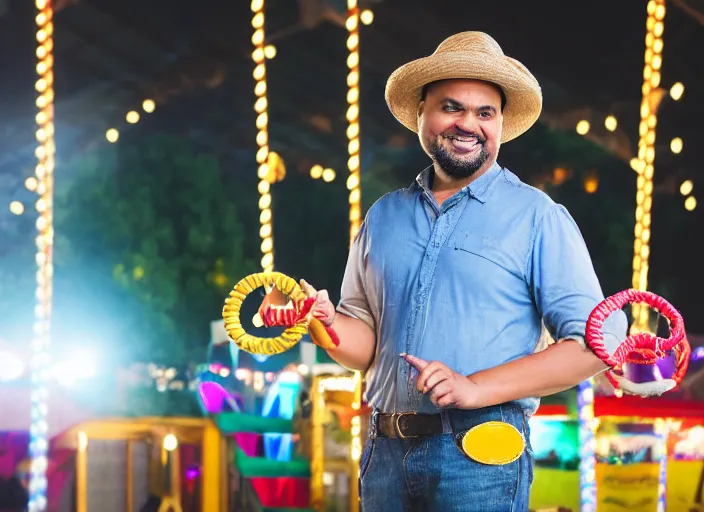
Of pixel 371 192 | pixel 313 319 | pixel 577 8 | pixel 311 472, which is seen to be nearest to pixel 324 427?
pixel 311 472

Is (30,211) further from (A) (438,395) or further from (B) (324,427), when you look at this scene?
(A) (438,395)

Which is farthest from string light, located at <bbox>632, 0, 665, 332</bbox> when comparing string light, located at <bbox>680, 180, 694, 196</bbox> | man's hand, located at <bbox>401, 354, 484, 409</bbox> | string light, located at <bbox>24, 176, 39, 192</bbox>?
man's hand, located at <bbox>401, 354, 484, 409</bbox>

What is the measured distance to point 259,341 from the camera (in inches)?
78.3

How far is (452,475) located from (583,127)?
2.97 metres

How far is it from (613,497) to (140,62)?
8.35ft

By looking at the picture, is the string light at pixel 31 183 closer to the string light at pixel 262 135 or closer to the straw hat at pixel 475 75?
the string light at pixel 262 135

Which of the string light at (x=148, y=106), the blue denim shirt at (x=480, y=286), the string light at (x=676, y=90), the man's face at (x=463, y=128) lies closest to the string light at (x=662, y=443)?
the string light at (x=676, y=90)

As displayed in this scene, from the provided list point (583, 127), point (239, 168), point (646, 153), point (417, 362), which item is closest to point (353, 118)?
point (239, 168)

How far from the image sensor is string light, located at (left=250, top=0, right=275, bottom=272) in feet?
14.7

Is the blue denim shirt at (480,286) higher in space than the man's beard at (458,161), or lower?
lower

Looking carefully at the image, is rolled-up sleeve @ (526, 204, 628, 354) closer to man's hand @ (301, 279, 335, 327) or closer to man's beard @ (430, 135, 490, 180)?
man's beard @ (430, 135, 490, 180)

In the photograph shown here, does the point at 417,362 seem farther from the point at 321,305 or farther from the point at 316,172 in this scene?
the point at 316,172

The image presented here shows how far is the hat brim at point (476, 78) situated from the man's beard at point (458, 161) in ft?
0.38

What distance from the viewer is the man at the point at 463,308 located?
6.25 feet
